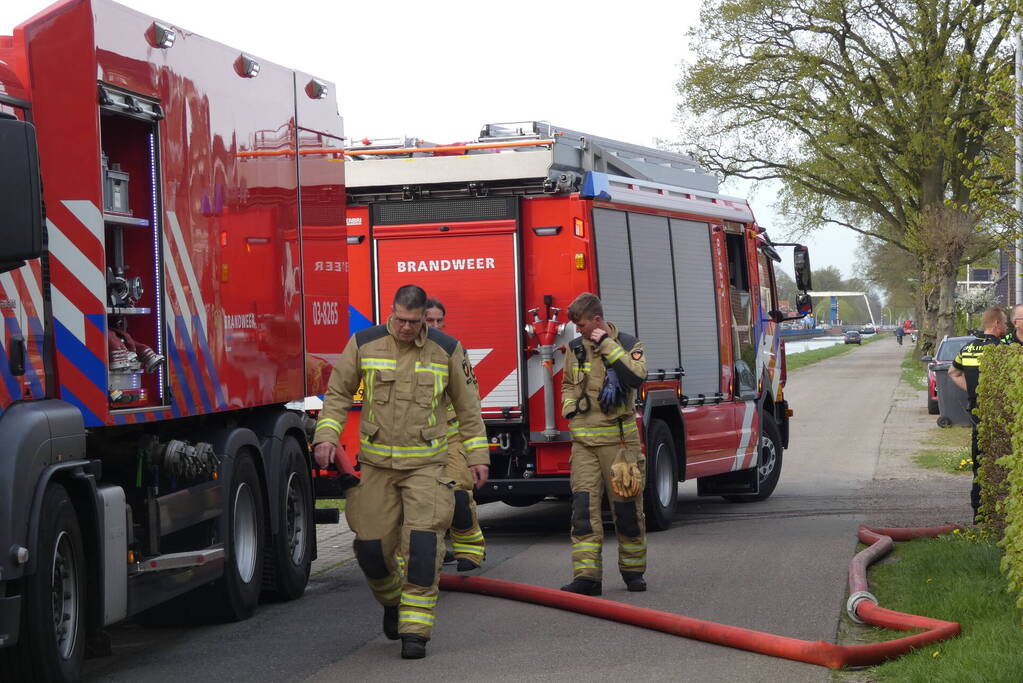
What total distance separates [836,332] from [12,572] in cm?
19558

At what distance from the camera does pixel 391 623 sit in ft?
26.0

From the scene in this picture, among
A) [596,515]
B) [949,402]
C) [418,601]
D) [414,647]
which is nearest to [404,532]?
[418,601]

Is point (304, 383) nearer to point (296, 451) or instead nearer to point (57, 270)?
point (296, 451)

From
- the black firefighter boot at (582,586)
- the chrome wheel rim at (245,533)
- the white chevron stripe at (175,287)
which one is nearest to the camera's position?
the white chevron stripe at (175,287)

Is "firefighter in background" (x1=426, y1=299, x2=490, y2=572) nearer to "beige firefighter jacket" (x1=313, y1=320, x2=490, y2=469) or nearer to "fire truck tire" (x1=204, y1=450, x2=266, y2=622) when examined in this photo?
"beige firefighter jacket" (x1=313, y1=320, x2=490, y2=469)

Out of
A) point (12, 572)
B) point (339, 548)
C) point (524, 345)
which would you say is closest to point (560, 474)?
point (524, 345)

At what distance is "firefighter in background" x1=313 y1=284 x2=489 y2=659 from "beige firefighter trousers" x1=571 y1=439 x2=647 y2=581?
5.35 ft

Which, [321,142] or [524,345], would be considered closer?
[321,142]

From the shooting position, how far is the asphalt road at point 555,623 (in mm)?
7195

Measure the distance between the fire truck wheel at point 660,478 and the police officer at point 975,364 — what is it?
2544 mm

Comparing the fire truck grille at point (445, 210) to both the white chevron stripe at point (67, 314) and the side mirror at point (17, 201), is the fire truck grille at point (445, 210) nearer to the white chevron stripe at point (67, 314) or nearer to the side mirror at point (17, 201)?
the white chevron stripe at point (67, 314)

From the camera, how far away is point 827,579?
9.98 m

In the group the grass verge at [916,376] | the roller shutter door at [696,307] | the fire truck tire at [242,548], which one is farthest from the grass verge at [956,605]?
the grass verge at [916,376]

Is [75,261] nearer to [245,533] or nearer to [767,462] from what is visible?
[245,533]
